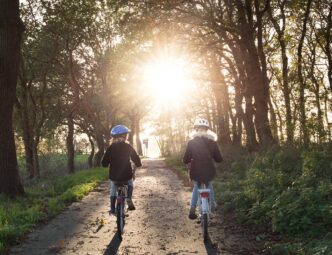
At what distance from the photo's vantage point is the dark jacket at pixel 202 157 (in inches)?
355

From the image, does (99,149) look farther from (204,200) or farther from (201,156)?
(204,200)

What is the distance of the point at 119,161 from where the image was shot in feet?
31.9

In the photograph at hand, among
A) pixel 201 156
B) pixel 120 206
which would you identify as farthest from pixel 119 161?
pixel 201 156

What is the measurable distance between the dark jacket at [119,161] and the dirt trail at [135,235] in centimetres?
124

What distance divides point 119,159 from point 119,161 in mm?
52

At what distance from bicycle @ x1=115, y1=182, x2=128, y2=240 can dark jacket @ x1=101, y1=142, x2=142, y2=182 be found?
0.50 ft

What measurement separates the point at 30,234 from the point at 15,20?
299 inches

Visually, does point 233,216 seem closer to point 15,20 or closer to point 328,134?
point 328,134

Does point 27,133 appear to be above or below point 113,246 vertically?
above

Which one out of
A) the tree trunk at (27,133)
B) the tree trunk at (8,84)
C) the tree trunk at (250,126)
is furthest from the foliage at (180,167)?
the tree trunk at (8,84)

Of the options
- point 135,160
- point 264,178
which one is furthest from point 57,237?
point 264,178

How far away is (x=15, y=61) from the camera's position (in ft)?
47.3

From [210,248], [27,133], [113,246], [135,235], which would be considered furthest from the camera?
[27,133]

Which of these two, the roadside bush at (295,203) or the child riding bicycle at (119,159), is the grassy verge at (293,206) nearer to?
the roadside bush at (295,203)
